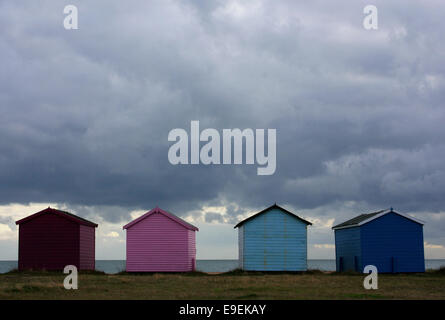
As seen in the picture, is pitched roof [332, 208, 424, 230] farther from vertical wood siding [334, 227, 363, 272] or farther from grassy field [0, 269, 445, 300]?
grassy field [0, 269, 445, 300]

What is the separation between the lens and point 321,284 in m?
32.8

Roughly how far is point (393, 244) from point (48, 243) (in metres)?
25.8

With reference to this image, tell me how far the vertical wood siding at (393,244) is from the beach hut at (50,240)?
846 inches

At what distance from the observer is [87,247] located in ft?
159

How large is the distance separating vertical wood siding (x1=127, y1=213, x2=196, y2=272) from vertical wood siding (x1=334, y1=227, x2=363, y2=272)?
492 inches

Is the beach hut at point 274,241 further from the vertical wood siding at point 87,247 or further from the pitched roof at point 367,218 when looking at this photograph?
the vertical wood siding at point 87,247

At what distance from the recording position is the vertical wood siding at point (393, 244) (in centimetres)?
4409

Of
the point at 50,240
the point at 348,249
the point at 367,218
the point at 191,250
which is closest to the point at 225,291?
the point at 191,250

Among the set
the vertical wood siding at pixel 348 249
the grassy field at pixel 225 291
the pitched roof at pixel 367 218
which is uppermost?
the pitched roof at pixel 367 218

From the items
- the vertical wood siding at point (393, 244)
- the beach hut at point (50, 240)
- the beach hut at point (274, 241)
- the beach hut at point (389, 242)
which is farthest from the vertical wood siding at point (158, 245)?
the vertical wood siding at point (393, 244)

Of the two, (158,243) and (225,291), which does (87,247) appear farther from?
(225,291)

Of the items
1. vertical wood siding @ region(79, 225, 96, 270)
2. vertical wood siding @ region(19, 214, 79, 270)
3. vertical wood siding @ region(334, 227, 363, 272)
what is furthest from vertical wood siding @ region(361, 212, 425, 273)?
vertical wood siding @ region(19, 214, 79, 270)

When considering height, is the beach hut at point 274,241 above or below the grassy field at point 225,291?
above

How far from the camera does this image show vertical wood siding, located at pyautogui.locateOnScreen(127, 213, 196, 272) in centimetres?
4469
